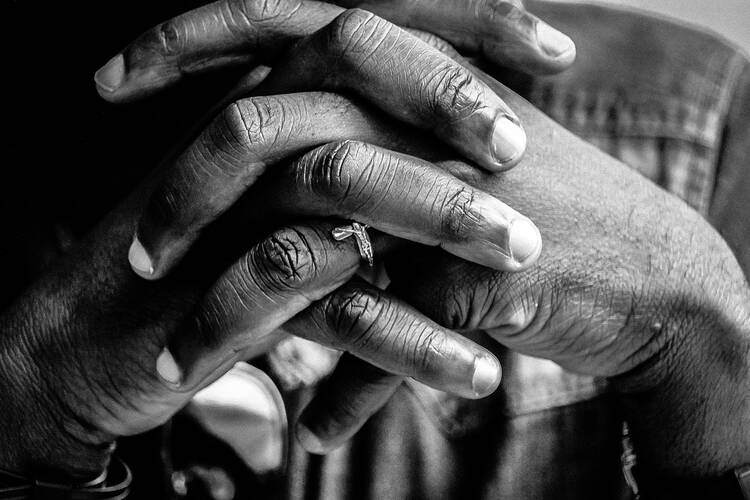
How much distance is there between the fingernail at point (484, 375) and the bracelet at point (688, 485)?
290mm

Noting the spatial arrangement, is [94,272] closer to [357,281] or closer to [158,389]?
[158,389]

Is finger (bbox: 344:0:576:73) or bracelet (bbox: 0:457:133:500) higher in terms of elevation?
finger (bbox: 344:0:576:73)

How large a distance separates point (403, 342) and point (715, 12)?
133 centimetres

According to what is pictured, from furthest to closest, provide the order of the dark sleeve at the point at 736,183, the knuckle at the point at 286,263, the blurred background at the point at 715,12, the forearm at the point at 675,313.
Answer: the blurred background at the point at 715,12 < the dark sleeve at the point at 736,183 < the forearm at the point at 675,313 < the knuckle at the point at 286,263

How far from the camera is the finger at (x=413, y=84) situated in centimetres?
71

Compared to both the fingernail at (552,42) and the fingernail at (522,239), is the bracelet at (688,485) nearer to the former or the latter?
the fingernail at (522,239)

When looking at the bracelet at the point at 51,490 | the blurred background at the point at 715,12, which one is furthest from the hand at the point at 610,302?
the blurred background at the point at 715,12

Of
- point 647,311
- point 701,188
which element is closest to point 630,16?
point 701,188

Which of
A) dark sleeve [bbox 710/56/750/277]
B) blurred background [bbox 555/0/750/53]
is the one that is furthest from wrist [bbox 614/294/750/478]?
blurred background [bbox 555/0/750/53]

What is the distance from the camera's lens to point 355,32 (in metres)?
0.73

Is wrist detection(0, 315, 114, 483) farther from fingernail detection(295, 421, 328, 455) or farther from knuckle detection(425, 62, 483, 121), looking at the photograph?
knuckle detection(425, 62, 483, 121)

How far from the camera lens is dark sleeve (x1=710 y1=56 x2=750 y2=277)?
0.96 meters

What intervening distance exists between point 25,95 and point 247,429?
19.6 inches

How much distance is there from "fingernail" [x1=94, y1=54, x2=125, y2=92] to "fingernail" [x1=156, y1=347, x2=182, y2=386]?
0.91 feet
